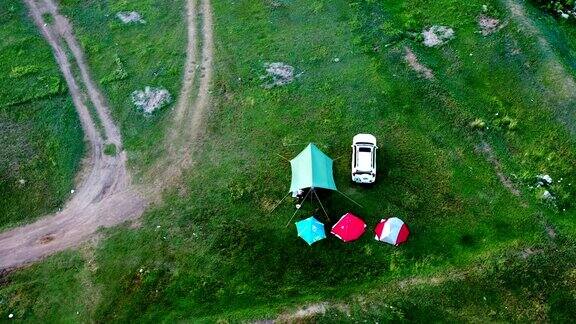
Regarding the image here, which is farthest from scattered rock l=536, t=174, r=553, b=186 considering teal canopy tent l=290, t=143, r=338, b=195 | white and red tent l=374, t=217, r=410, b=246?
teal canopy tent l=290, t=143, r=338, b=195

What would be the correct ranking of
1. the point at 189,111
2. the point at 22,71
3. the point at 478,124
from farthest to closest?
the point at 22,71, the point at 189,111, the point at 478,124

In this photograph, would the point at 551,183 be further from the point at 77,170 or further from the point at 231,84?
the point at 77,170

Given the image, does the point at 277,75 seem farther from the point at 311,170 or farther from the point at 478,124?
the point at 478,124

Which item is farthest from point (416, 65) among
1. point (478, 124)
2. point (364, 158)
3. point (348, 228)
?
point (348, 228)

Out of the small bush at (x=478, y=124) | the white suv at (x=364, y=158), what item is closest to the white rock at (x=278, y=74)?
the white suv at (x=364, y=158)

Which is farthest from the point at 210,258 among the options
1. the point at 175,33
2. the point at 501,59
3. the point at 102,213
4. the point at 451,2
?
the point at 451,2

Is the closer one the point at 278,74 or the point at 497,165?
the point at 497,165

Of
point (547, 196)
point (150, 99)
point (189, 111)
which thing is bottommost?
point (547, 196)

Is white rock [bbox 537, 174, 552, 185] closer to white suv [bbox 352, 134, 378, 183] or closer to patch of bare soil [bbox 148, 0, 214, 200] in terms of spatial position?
white suv [bbox 352, 134, 378, 183]
